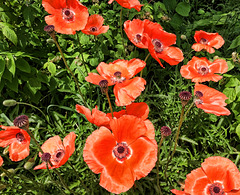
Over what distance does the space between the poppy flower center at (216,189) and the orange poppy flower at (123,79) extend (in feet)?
2.58

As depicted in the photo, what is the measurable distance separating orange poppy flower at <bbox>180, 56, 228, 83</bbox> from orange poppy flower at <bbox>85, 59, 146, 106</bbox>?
0.65m

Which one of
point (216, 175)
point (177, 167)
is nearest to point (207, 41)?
point (177, 167)

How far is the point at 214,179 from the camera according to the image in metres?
1.47

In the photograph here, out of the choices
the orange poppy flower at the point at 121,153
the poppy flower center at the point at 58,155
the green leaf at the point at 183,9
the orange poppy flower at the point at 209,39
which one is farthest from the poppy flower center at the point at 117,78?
the green leaf at the point at 183,9

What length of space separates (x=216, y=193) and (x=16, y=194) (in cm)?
189

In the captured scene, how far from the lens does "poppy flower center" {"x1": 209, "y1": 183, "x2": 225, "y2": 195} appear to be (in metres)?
1.38

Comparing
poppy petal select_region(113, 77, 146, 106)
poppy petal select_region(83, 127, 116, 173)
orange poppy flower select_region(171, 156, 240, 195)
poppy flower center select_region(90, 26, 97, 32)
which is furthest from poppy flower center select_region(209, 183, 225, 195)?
poppy flower center select_region(90, 26, 97, 32)

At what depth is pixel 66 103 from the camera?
115 inches

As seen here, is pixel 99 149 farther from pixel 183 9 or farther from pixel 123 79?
pixel 183 9

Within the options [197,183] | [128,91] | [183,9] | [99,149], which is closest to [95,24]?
[128,91]

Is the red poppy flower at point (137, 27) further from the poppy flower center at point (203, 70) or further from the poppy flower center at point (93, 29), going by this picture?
the poppy flower center at point (203, 70)

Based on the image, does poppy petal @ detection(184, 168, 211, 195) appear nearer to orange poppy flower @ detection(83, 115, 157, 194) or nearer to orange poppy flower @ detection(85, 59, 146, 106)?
orange poppy flower @ detection(83, 115, 157, 194)

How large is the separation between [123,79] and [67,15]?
2.52 ft

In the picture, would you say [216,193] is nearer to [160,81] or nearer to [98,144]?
[98,144]
